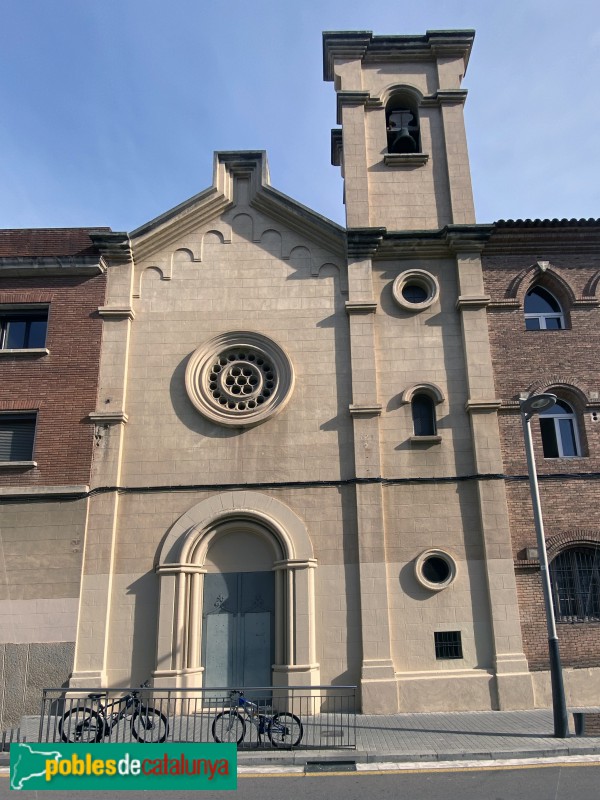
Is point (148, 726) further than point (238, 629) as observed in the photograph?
No

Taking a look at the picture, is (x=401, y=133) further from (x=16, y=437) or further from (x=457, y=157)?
(x=16, y=437)

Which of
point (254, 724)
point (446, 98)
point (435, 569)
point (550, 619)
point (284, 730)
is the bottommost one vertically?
point (284, 730)

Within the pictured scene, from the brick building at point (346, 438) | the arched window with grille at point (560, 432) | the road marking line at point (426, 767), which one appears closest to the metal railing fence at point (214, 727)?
the road marking line at point (426, 767)

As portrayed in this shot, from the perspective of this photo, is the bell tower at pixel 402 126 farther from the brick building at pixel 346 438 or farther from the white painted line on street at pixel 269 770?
the white painted line on street at pixel 269 770

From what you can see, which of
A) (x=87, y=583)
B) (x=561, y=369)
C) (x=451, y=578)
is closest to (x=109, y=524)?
(x=87, y=583)

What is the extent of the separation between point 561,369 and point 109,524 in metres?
11.6

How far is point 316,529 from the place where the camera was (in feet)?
46.5

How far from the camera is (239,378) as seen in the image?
1567 cm

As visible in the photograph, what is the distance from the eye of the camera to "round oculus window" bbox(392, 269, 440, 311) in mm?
15906

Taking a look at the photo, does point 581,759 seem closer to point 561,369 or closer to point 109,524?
point 561,369

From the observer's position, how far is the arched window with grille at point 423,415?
1523cm

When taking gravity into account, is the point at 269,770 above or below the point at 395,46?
below

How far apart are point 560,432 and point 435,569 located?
4688 mm

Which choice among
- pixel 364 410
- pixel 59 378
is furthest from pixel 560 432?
pixel 59 378
